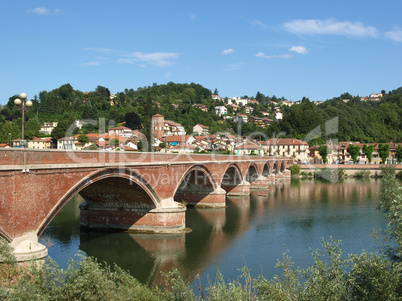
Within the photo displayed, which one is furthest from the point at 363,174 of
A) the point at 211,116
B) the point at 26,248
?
the point at 211,116

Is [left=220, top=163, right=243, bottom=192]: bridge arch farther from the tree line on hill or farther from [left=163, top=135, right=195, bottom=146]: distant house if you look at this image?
the tree line on hill

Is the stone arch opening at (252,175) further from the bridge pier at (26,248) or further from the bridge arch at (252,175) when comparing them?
the bridge pier at (26,248)

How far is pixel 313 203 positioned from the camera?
37.3m

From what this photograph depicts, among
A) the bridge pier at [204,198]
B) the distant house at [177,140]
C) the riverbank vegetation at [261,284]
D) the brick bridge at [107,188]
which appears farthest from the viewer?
the distant house at [177,140]

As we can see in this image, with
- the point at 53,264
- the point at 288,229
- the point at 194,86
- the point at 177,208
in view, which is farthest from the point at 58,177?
the point at 194,86

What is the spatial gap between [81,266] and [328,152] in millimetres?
77013

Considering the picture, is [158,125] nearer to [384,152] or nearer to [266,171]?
[266,171]

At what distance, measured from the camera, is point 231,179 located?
43938 mm

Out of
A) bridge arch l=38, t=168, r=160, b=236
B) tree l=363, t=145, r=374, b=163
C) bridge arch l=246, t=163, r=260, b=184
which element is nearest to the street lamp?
bridge arch l=38, t=168, r=160, b=236

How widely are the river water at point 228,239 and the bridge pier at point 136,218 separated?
698mm

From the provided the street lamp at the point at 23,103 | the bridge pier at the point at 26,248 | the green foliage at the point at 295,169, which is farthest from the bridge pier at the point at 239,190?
the street lamp at the point at 23,103

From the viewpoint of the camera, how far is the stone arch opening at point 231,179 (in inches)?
1695

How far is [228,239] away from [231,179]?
2045cm

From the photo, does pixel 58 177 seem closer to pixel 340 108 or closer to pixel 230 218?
pixel 230 218
